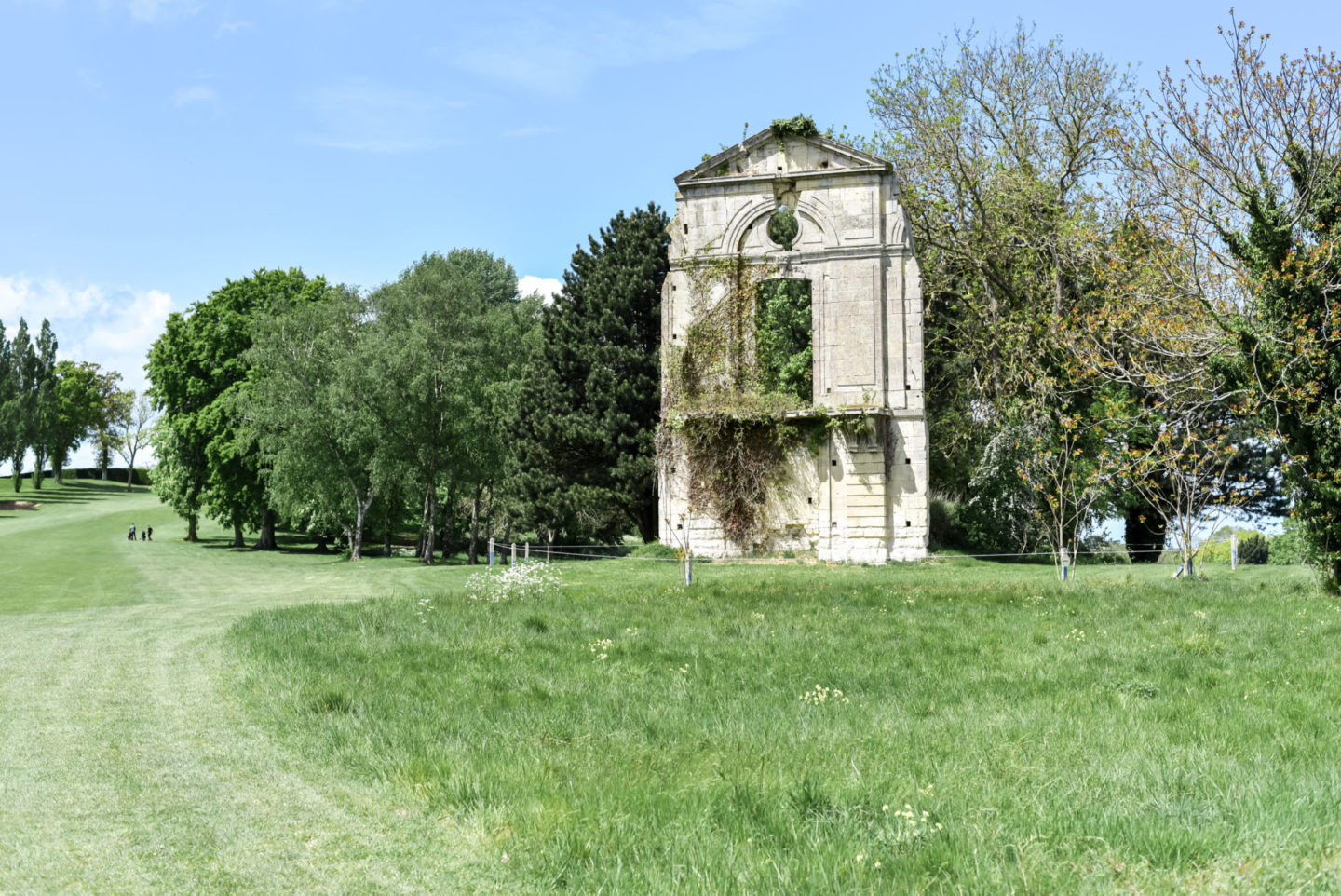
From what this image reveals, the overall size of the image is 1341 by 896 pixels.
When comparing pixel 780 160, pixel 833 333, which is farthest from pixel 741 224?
pixel 833 333

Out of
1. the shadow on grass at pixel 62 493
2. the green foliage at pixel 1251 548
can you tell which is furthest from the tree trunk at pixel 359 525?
the shadow on grass at pixel 62 493

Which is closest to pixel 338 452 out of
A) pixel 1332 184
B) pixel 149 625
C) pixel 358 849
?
pixel 149 625

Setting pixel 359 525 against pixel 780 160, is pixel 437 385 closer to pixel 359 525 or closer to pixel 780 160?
pixel 359 525

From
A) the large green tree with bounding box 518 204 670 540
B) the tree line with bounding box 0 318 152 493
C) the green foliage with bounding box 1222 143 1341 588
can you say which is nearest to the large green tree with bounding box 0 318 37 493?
the tree line with bounding box 0 318 152 493

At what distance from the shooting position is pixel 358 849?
5.09 m

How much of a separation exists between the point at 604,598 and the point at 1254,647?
→ 8953mm

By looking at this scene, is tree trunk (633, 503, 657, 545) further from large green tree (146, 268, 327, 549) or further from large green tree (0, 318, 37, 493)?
large green tree (0, 318, 37, 493)

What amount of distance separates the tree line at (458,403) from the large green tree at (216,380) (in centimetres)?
30

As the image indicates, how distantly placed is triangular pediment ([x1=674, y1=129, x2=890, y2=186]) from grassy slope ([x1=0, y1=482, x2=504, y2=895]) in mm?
19273

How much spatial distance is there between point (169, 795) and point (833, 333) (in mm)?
23212

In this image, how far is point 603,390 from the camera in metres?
35.2

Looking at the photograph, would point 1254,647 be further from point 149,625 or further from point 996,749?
point 149,625

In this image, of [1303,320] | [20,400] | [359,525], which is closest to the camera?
[1303,320]

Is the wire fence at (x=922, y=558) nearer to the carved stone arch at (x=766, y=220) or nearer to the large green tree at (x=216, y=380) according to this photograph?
the carved stone arch at (x=766, y=220)
